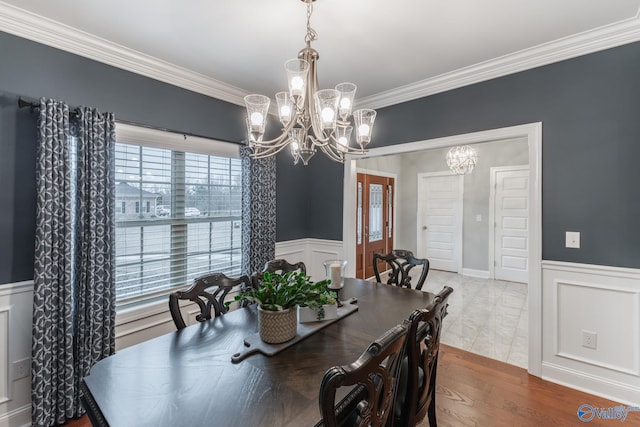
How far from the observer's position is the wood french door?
5.02 m

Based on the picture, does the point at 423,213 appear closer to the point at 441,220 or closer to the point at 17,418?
the point at 441,220

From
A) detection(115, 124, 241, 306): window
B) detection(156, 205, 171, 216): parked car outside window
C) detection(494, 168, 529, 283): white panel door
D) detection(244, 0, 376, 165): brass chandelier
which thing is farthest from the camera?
detection(494, 168, 529, 283): white panel door

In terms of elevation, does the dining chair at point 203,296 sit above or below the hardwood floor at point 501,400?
above

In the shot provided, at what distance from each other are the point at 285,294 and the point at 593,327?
2.47 metres

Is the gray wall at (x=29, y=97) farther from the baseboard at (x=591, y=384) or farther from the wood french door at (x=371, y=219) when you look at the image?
the baseboard at (x=591, y=384)

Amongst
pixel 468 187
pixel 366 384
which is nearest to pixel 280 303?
pixel 366 384

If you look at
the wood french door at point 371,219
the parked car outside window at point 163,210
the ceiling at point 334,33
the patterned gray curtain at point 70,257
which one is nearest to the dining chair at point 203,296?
the patterned gray curtain at point 70,257

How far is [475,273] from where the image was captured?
5.78 meters

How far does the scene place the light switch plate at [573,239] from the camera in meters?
2.29

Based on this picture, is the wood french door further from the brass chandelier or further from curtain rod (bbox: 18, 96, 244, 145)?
the brass chandelier

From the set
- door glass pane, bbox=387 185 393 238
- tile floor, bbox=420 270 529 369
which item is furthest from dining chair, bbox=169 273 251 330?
door glass pane, bbox=387 185 393 238

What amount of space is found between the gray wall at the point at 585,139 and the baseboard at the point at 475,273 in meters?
3.61

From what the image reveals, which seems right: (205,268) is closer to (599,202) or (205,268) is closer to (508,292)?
(599,202)

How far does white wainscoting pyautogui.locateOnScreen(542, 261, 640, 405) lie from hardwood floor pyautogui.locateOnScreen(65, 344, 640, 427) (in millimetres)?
118
